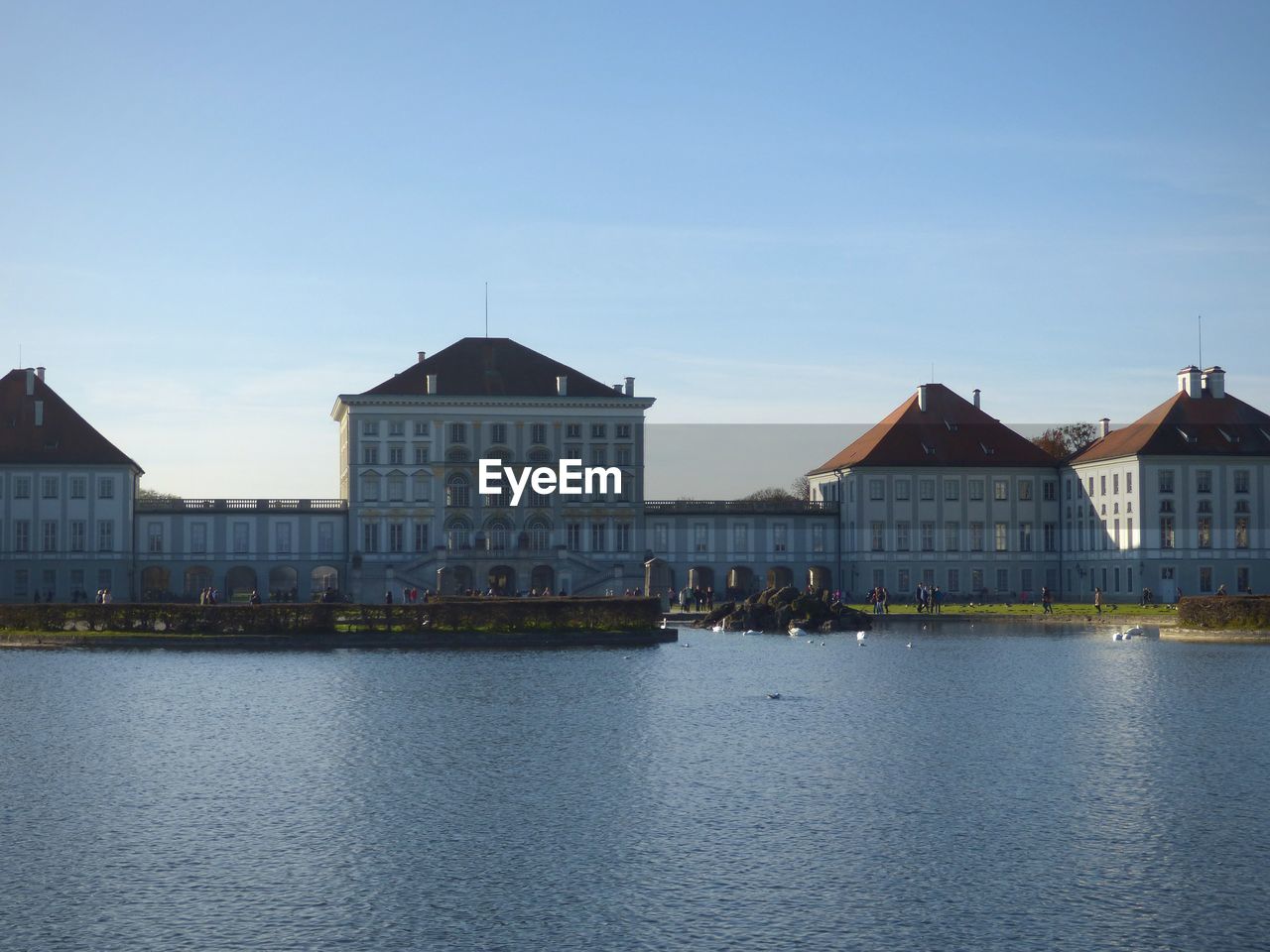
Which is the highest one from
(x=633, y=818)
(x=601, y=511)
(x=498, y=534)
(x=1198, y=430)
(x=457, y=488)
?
(x=1198, y=430)

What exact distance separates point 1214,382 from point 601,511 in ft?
126

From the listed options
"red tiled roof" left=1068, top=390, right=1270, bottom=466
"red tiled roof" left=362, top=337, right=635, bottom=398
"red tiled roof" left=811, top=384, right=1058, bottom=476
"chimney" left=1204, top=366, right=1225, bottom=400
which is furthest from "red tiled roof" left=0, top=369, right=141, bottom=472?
"chimney" left=1204, top=366, right=1225, bottom=400

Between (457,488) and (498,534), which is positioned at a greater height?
(457,488)

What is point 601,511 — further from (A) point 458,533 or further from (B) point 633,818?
(B) point 633,818

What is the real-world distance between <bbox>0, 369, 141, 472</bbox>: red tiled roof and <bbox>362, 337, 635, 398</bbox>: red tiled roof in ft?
56.1

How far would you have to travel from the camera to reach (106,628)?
5078 centimetres

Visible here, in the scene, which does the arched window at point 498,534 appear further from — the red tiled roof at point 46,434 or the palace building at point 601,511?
the red tiled roof at point 46,434

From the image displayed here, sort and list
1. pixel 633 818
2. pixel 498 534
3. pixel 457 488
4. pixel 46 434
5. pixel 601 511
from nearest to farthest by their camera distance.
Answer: pixel 633 818, pixel 46 434, pixel 498 534, pixel 457 488, pixel 601 511

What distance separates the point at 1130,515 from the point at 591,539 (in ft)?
108

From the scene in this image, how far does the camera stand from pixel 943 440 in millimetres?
104875

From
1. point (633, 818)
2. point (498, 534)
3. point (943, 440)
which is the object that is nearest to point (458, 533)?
point (498, 534)

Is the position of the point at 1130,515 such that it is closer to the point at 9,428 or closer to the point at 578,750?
the point at 9,428

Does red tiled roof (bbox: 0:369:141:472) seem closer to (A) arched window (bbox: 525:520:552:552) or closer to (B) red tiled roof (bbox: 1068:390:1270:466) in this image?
(A) arched window (bbox: 525:520:552:552)

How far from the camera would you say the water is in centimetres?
1363
